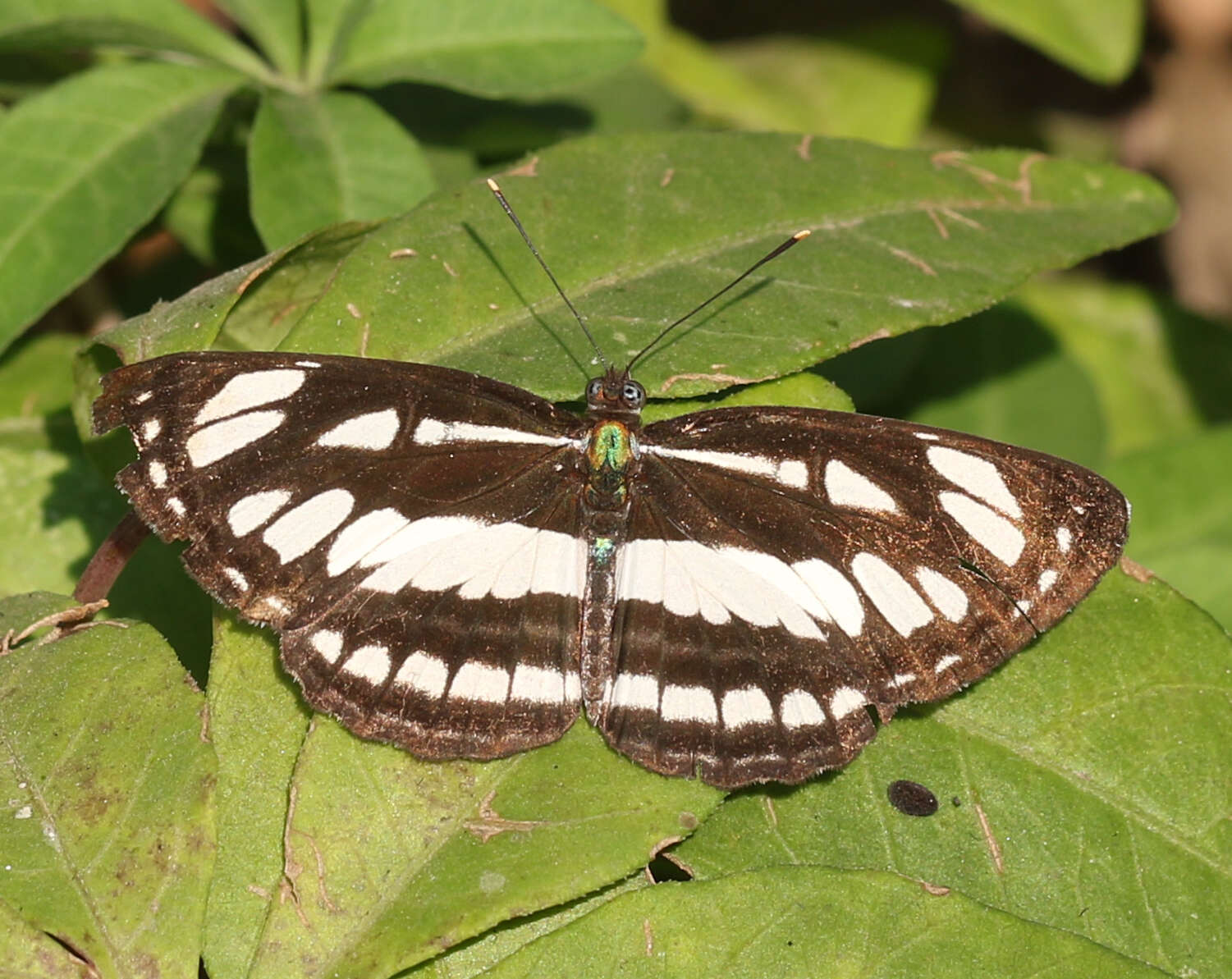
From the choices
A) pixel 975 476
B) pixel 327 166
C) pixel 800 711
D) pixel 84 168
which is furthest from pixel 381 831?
pixel 84 168

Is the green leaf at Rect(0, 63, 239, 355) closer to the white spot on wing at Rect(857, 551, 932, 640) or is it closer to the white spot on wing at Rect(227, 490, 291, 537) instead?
the white spot on wing at Rect(227, 490, 291, 537)

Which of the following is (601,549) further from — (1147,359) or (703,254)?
(1147,359)

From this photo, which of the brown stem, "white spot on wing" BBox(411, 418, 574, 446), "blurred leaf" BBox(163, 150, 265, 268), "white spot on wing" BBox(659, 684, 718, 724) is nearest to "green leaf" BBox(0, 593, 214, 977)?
the brown stem

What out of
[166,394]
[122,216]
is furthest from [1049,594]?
[122,216]

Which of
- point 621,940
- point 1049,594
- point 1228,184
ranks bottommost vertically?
point 1228,184

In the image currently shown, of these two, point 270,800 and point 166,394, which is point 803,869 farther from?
point 166,394
